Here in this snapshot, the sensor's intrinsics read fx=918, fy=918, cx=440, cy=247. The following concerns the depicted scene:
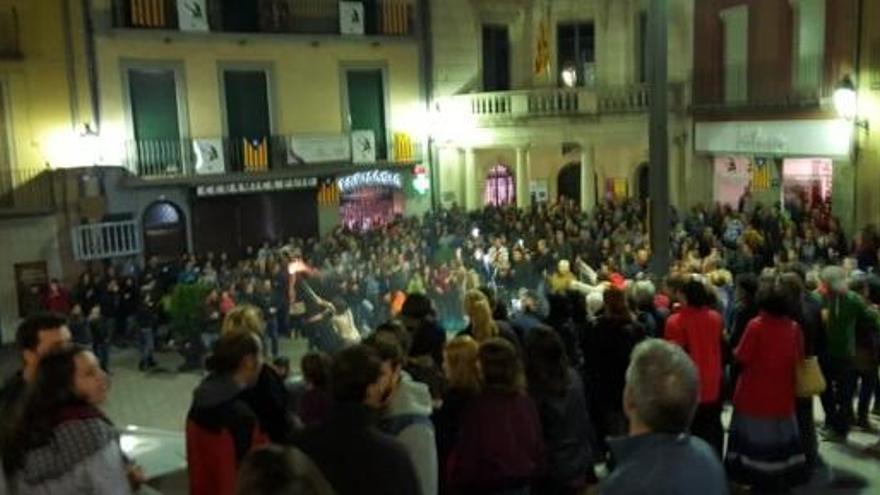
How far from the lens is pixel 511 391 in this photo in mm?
4785

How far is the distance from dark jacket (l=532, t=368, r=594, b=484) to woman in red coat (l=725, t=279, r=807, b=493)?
1.93 metres

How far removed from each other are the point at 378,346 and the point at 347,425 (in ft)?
3.40

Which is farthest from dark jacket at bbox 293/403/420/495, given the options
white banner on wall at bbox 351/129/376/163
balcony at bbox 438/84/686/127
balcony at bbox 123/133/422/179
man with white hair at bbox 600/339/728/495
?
white banner on wall at bbox 351/129/376/163

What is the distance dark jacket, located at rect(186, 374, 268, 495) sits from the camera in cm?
445

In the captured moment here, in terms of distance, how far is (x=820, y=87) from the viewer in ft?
62.4

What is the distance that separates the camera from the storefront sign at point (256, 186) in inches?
883

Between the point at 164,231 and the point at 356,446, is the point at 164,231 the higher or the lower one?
the lower one

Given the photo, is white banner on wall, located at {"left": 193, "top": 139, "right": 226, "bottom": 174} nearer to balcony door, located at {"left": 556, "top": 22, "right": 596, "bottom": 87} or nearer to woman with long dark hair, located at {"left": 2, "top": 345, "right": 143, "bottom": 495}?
balcony door, located at {"left": 556, "top": 22, "right": 596, "bottom": 87}

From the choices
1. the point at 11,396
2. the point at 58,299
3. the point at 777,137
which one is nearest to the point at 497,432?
the point at 11,396

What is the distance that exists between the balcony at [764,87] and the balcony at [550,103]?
85cm

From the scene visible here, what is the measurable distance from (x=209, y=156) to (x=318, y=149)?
2990 millimetres

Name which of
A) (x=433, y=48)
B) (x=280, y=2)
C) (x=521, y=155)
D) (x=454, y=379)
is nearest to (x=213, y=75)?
(x=280, y=2)

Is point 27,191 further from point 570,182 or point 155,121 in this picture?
point 570,182

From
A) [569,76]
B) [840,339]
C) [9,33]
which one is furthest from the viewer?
[569,76]
